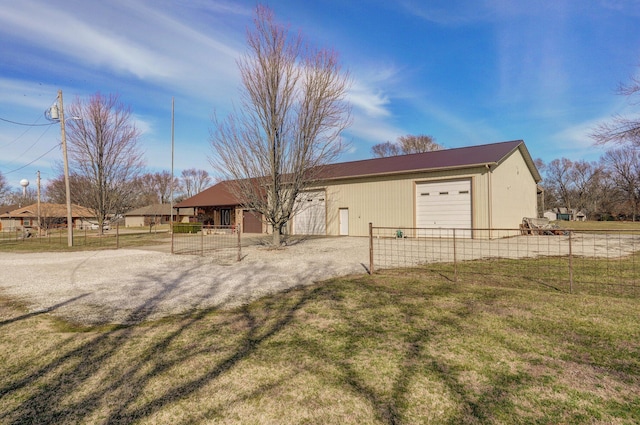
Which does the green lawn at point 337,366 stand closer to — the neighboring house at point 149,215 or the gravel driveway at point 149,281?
the gravel driveway at point 149,281

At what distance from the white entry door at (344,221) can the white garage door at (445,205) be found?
16.8ft

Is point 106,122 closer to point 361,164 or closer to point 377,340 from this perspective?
point 361,164

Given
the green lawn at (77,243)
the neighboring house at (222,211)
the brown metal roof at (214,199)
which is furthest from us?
the brown metal roof at (214,199)

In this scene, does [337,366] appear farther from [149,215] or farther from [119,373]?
[149,215]

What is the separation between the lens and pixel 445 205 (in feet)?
63.4

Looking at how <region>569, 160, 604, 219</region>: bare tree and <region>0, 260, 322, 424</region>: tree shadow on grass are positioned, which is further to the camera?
<region>569, 160, 604, 219</region>: bare tree

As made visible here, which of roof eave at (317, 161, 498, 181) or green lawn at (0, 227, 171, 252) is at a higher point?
roof eave at (317, 161, 498, 181)

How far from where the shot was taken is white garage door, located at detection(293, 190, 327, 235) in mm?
24312

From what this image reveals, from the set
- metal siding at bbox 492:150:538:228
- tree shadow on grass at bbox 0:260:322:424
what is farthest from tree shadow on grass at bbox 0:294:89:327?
metal siding at bbox 492:150:538:228

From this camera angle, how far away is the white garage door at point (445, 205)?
1867cm

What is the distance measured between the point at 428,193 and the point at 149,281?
639 inches

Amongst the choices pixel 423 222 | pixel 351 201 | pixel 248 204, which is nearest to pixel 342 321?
pixel 248 204

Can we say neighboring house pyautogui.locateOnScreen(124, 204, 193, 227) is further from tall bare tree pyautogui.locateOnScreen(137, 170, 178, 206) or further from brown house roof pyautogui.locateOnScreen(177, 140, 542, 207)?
brown house roof pyautogui.locateOnScreen(177, 140, 542, 207)

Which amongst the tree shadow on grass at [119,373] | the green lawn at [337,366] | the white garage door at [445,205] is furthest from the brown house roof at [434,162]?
the green lawn at [337,366]
